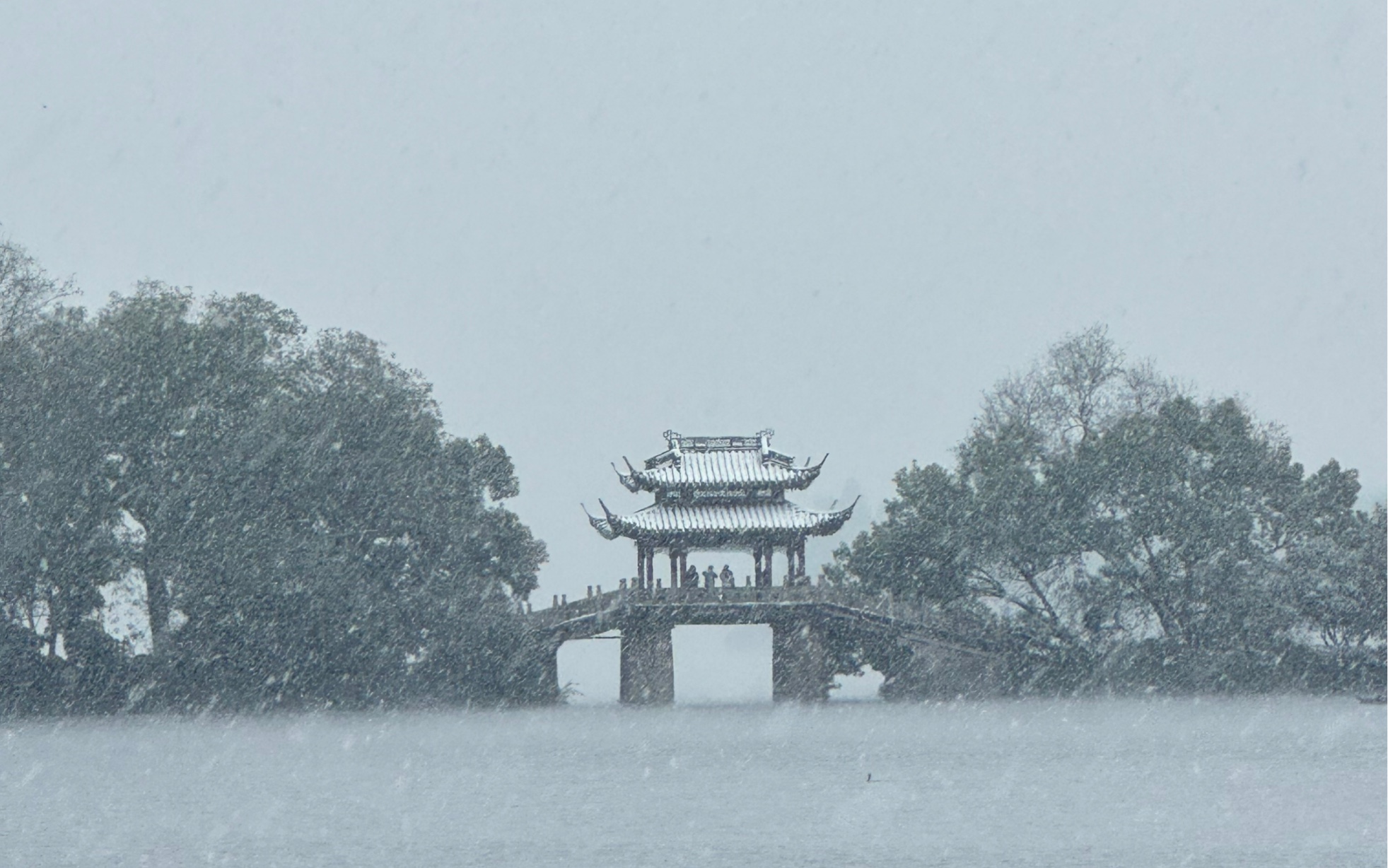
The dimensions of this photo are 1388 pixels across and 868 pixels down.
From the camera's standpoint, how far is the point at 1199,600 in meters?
49.5

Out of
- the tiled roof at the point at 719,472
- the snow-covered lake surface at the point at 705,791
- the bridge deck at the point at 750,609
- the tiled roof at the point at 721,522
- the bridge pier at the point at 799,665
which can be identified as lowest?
the snow-covered lake surface at the point at 705,791

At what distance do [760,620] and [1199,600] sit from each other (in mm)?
10882

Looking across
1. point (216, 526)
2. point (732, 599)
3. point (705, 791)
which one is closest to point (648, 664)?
point (732, 599)

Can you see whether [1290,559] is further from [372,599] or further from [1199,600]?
[372,599]

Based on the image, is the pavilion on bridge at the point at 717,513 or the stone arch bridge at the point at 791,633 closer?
the stone arch bridge at the point at 791,633

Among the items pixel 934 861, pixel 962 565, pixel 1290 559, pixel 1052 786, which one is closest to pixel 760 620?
pixel 962 565

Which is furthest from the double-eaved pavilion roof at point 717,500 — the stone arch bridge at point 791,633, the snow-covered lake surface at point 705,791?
the snow-covered lake surface at point 705,791

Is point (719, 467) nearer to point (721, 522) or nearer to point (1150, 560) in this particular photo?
Answer: point (721, 522)

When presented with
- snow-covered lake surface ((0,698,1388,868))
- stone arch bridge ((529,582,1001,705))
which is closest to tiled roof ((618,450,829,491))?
stone arch bridge ((529,582,1001,705))

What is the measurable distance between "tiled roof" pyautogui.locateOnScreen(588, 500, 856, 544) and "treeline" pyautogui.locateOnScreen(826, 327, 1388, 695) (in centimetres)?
197

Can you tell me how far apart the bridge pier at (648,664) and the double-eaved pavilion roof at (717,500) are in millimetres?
2695

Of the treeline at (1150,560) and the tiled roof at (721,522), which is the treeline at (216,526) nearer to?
the tiled roof at (721,522)

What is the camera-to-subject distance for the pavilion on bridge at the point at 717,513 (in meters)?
51.0

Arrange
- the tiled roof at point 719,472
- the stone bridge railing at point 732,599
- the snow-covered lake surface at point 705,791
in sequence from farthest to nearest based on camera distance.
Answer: the tiled roof at point 719,472 < the stone bridge railing at point 732,599 < the snow-covered lake surface at point 705,791
